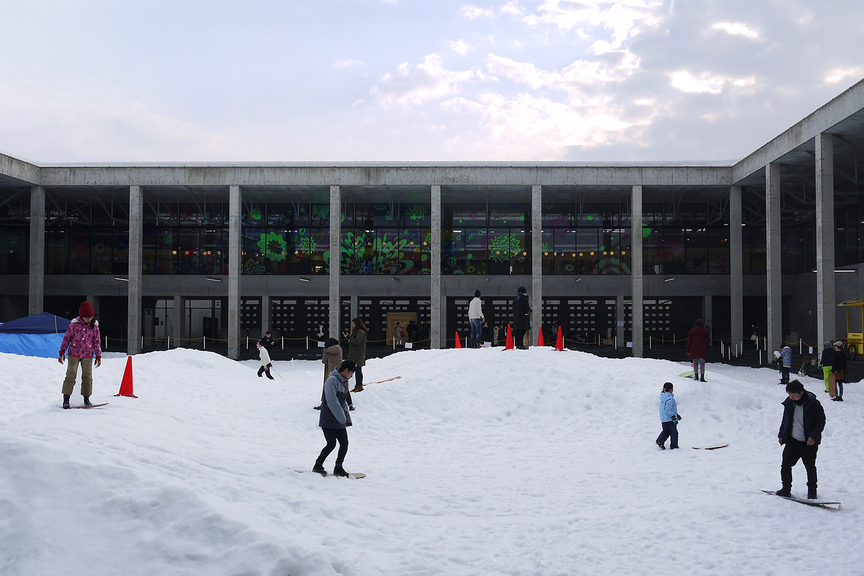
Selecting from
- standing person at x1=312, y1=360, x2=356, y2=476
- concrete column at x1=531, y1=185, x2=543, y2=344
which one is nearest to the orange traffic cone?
standing person at x1=312, y1=360, x2=356, y2=476

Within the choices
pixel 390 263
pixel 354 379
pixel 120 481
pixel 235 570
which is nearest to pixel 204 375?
pixel 354 379

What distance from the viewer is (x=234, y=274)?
105 ft

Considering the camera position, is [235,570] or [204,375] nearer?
[235,570]

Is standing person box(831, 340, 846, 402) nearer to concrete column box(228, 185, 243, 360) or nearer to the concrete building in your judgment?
the concrete building

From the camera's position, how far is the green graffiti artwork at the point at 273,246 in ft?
125

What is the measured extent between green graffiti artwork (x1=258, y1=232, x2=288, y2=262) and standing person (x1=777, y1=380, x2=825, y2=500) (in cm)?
3418

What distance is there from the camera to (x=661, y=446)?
10.9 metres

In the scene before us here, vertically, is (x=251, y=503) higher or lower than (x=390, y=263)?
lower

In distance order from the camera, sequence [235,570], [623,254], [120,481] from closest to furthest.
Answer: [235,570], [120,481], [623,254]

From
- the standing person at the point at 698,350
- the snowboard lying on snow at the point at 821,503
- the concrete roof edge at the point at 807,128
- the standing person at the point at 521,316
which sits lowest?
the snowboard lying on snow at the point at 821,503

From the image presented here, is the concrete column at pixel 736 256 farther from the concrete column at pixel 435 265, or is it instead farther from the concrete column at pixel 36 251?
the concrete column at pixel 36 251

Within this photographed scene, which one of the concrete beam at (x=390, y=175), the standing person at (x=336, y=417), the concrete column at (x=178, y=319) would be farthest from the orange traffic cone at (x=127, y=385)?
the concrete column at (x=178, y=319)

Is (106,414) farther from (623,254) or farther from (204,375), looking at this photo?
(623,254)

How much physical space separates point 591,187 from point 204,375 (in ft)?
78.4
